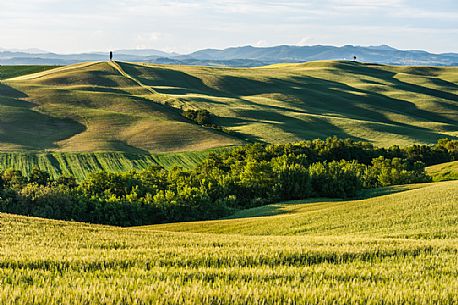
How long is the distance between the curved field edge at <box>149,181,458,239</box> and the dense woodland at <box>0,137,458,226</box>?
42.8ft

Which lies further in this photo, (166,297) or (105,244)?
(105,244)

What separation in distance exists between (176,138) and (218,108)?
34570mm

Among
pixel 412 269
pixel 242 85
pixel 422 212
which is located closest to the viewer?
pixel 412 269

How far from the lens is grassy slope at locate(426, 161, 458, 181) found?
3310 inches

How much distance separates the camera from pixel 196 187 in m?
72.7

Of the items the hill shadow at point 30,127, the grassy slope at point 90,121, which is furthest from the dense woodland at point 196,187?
the hill shadow at point 30,127

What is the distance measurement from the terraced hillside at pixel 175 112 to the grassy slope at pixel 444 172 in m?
32.0

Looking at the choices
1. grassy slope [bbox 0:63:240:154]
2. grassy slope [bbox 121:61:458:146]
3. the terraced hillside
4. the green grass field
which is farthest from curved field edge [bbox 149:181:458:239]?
grassy slope [bbox 121:61:458:146]

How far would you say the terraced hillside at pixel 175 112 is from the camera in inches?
4387

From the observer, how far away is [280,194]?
73.5 metres

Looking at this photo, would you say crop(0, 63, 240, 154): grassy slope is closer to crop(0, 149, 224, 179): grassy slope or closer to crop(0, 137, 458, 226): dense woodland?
crop(0, 149, 224, 179): grassy slope

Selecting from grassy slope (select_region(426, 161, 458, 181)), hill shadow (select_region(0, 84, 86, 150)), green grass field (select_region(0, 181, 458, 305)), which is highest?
green grass field (select_region(0, 181, 458, 305))

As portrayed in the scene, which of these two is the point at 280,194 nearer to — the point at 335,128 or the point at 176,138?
the point at 176,138

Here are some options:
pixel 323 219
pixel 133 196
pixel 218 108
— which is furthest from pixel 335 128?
pixel 323 219
